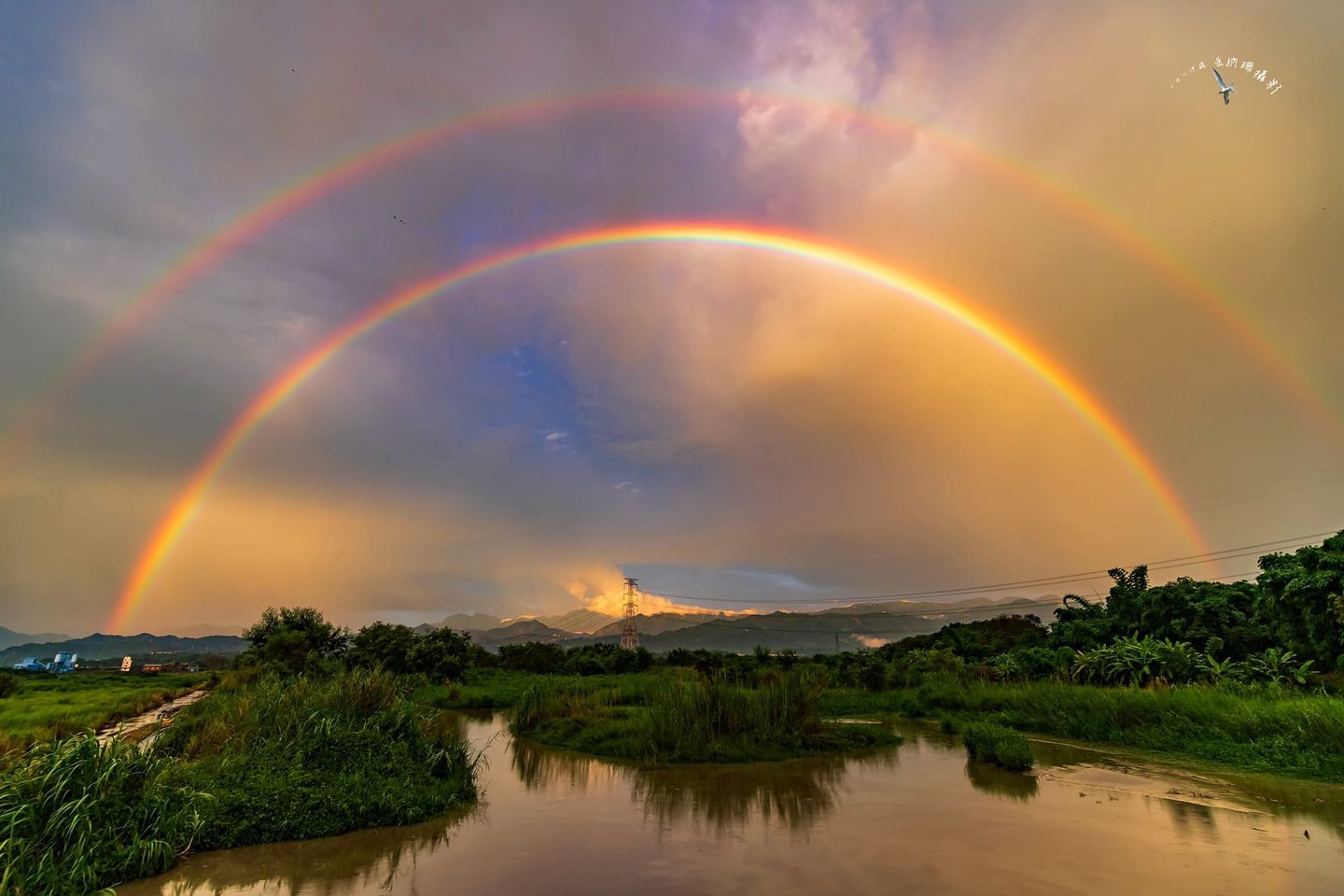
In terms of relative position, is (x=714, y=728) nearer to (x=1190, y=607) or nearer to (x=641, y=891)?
(x=641, y=891)

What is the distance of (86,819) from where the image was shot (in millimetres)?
7398

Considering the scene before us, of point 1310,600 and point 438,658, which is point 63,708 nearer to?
point 438,658

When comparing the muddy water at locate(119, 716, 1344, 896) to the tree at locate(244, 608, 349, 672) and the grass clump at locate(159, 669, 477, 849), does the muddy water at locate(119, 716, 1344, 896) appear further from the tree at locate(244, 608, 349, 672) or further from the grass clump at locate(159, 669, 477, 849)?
the tree at locate(244, 608, 349, 672)

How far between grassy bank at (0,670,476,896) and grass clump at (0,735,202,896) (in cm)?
1

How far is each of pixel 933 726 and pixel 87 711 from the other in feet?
110

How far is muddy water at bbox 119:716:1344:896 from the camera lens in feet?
24.1

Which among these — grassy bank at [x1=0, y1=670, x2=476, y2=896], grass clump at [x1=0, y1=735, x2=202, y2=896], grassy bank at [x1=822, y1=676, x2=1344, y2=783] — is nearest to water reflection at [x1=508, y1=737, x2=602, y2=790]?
grassy bank at [x1=0, y1=670, x2=476, y2=896]

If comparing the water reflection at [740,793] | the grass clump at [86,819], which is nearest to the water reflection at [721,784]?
the water reflection at [740,793]

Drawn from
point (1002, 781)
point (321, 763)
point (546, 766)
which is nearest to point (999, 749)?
point (1002, 781)

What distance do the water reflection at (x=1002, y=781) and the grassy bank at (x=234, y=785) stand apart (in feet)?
32.2

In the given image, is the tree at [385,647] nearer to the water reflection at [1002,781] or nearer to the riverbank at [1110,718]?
the riverbank at [1110,718]

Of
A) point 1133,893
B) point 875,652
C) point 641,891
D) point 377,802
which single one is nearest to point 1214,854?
point 1133,893

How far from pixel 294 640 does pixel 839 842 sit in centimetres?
3914

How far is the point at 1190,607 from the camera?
28.7 meters
